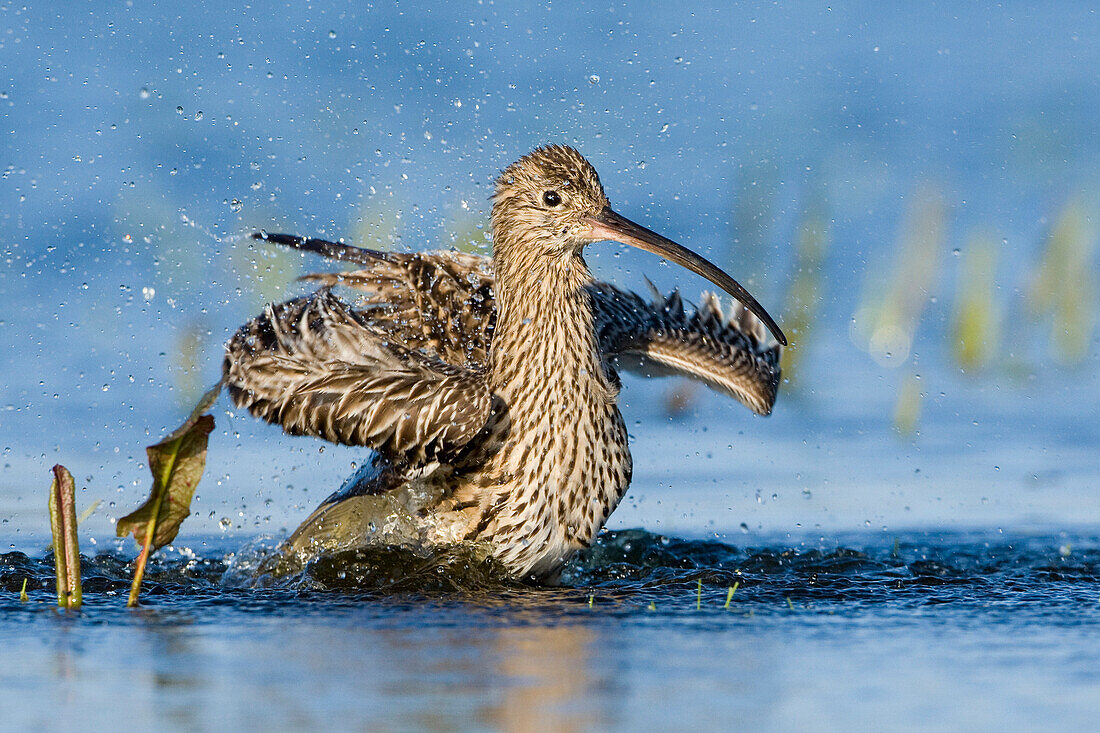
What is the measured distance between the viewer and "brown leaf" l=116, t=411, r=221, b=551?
556 centimetres

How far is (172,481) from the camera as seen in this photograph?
5.61 meters

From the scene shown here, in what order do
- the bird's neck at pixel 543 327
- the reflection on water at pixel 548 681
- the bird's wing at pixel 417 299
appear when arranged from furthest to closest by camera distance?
1. the bird's wing at pixel 417 299
2. the bird's neck at pixel 543 327
3. the reflection on water at pixel 548 681

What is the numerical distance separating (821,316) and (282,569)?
16.6 ft

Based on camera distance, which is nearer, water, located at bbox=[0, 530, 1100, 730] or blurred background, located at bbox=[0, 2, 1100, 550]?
water, located at bbox=[0, 530, 1100, 730]

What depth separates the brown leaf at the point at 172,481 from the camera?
5.56 metres

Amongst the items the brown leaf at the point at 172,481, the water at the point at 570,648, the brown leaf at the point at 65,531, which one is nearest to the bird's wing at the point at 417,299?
the water at the point at 570,648

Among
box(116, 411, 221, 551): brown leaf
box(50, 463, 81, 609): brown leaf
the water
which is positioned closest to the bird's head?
the water

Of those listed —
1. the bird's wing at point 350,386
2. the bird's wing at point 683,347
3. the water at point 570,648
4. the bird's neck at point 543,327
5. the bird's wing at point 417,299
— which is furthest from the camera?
the bird's wing at point 683,347

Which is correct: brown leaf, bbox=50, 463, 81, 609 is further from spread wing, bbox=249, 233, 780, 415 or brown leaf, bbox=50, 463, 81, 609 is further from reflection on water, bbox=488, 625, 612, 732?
spread wing, bbox=249, 233, 780, 415

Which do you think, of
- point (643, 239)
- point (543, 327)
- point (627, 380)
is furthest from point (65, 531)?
point (627, 380)

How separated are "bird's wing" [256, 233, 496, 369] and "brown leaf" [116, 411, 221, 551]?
1.70m

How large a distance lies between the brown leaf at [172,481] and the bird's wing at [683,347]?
2523mm

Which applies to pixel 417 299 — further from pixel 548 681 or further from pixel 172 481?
pixel 548 681

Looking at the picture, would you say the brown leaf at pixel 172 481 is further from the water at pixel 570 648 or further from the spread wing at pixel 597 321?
the spread wing at pixel 597 321
